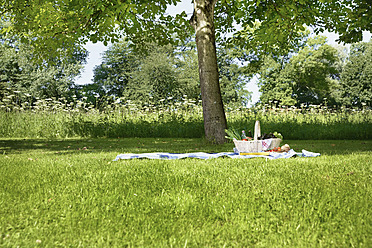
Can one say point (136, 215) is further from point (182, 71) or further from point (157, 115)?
point (182, 71)

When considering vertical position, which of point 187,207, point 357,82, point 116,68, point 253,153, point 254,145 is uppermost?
point 116,68

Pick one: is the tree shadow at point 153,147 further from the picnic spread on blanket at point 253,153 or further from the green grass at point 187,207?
the green grass at point 187,207

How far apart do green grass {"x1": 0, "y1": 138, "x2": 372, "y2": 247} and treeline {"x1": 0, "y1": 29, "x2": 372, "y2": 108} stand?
27939 millimetres

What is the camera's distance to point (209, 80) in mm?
7957

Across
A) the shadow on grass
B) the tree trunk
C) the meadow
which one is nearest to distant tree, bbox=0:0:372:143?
the tree trunk

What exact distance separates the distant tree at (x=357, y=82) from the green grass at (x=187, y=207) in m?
36.9

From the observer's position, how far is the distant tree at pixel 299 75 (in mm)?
35594

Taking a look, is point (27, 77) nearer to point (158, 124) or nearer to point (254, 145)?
point (158, 124)

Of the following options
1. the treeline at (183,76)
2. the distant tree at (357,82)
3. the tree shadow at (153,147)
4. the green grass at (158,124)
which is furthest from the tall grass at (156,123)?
the distant tree at (357,82)

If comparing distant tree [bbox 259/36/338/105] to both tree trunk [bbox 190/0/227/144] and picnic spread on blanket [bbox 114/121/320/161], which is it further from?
picnic spread on blanket [bbox 114/121/320/161]

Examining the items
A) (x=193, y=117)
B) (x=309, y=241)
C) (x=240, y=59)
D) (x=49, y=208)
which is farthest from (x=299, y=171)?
(x=240, y=59)

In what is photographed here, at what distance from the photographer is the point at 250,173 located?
3.63 meters

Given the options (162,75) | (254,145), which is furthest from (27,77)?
(254,145)

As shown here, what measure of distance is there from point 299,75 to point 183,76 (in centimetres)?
1511
